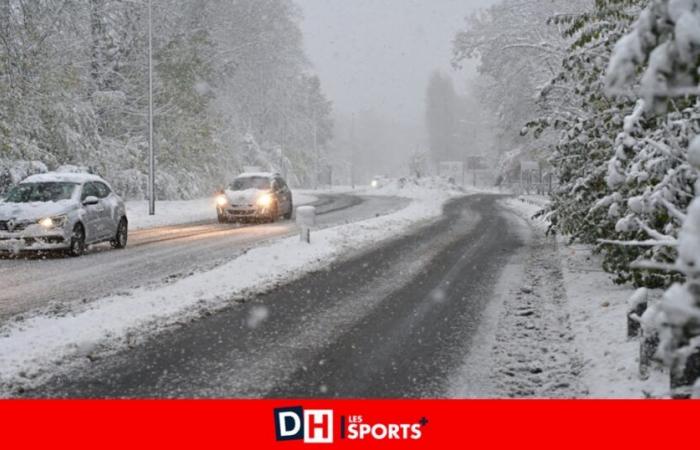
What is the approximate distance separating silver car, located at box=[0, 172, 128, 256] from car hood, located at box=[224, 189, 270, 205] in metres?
6.95

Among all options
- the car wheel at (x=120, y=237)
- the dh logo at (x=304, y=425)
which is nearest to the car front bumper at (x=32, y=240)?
the car wheel at (x=120, y=237)

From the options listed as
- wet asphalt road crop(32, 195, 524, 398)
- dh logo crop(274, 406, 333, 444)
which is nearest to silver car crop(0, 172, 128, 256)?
wet asphalt road crop(32, 195, 524, 398)

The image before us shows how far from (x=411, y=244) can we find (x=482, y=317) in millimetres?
7808

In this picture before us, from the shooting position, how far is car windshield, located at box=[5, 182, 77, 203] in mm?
13641

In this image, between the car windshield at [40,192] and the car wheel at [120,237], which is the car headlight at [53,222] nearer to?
the car windshield at [40,192]

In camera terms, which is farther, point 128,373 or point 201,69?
point 201,69

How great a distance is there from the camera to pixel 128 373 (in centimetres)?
523

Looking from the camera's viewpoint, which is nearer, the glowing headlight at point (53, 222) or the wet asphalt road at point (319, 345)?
the wet asphalt road at point (319, 345)

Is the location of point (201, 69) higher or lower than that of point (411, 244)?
higher

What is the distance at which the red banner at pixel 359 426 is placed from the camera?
3482mm

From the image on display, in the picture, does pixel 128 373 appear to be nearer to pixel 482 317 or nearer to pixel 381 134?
pixel 482 317

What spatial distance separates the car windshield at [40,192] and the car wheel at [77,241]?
30.0 inches

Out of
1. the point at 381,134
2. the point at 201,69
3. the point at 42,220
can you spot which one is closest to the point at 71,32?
the point at 201,69

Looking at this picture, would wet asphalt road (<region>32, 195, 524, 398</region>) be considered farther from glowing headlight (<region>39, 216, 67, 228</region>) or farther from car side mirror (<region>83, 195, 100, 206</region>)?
car side mirror (<region>83, 195, 100, 206</region>)
